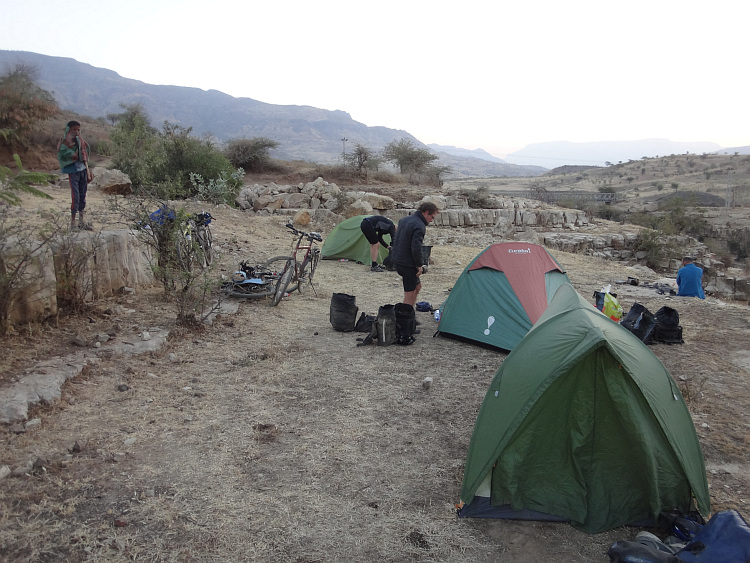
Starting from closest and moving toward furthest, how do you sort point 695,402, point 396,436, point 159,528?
point 159,528 → point 396,436 → point 695,402

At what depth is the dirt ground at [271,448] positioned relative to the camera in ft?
9.50

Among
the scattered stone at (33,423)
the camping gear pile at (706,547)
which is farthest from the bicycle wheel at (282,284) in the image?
the camping gear pile at (706,547)

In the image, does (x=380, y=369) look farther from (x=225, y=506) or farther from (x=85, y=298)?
(x=85, y=298)

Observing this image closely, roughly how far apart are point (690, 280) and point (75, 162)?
1086cm

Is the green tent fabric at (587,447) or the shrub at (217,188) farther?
the shrub at (217,188)

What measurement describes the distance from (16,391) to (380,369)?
3284 mm

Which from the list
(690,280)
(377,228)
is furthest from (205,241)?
(690,280)

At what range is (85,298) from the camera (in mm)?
6082

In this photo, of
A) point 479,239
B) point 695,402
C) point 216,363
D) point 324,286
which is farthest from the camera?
point 479,239

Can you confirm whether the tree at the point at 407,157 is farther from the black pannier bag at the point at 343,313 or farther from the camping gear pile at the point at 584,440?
the camping gear pile at the point at 584,440

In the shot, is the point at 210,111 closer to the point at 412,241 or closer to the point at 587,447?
the point at 412,241

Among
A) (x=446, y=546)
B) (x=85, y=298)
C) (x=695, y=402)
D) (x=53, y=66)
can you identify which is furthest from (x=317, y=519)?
(x=53, y=66)

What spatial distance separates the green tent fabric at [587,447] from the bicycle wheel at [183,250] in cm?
522

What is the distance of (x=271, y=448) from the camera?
12.7 ft
